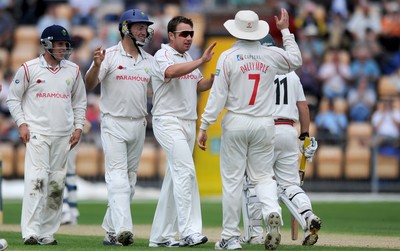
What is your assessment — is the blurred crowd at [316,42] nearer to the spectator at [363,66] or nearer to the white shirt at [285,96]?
the spectator at [363,66]

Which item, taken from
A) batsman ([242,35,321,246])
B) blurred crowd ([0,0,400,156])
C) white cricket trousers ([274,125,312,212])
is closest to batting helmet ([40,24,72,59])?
batsman ([242,35,321,246])

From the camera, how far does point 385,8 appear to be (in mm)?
33312

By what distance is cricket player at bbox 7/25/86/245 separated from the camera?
16.2 metres

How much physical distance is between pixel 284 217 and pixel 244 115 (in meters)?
8.56

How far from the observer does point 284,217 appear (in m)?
23.8

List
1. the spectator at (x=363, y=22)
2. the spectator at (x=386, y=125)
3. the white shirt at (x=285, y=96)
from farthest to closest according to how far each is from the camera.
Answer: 1. the spectator at (x=363, y=22)
2. the spectator at (x=386, y=125)
3. the white shirt at (x=285, y=96)

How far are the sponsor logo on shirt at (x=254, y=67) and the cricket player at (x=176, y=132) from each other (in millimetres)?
857

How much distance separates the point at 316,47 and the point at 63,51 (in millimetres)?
16500

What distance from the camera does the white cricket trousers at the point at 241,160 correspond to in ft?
50.8

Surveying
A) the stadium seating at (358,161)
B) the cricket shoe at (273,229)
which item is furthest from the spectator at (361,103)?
the cricket shoe at (273,229)

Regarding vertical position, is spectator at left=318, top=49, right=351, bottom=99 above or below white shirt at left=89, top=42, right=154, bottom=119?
above

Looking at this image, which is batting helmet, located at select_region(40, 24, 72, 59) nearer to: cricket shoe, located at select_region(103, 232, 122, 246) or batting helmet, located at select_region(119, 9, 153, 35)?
batting helmet, located at select_region(119, 9, 153, 35)

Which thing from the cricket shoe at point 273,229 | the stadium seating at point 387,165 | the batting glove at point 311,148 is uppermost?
the batting glove at point 311,148

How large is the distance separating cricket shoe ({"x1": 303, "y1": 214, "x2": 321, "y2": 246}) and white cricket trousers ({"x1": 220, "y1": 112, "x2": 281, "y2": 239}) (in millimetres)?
949
